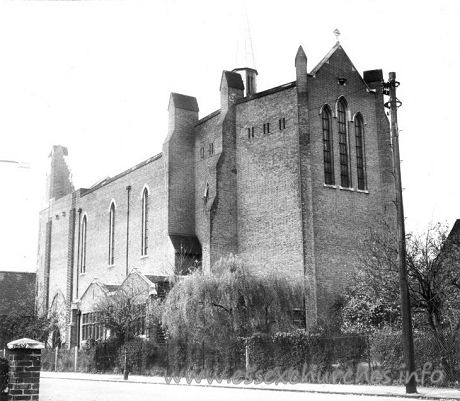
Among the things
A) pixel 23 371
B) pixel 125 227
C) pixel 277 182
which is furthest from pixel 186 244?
pixel 23 371

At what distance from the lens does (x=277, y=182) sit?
38.8 meters

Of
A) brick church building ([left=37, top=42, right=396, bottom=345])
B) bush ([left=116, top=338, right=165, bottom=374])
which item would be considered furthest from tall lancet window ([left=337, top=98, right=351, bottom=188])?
bush ([left=116, top=338, right=165, bottom=374])

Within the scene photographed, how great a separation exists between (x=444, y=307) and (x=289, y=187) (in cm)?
1532

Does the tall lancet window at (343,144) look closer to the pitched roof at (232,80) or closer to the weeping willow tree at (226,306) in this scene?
the pitched roof at (232,80)

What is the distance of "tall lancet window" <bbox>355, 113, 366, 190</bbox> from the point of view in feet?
132

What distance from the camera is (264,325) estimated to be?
99.7ft

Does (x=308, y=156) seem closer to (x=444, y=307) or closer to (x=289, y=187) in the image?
(x=289, y=187)

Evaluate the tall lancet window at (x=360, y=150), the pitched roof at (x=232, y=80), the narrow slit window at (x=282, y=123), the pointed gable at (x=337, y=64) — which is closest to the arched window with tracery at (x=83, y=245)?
the pitched roof at (x=232, y=80)

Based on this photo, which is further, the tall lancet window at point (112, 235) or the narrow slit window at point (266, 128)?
the tall lancet window at point (112, 235)

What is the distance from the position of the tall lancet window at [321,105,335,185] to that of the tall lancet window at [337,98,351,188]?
2.33 feet

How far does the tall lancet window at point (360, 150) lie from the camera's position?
40181mm

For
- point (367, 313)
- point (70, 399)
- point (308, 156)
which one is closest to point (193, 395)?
point (70, 399)

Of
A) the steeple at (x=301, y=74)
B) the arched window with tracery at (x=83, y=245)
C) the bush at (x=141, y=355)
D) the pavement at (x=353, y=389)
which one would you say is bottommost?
the pavement at (x=353, y=389)

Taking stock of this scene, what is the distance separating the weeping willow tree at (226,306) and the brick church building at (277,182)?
4597 mm
